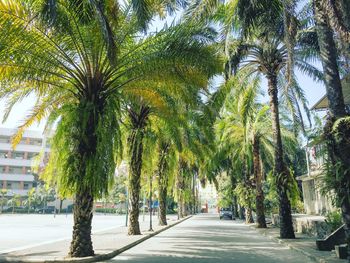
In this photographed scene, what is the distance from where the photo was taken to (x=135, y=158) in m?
17.1

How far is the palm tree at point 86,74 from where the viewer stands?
10172 mm

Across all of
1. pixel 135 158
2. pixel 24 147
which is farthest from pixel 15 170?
pixel 135 158

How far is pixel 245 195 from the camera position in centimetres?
2830

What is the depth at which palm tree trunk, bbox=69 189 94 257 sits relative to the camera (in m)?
10.2

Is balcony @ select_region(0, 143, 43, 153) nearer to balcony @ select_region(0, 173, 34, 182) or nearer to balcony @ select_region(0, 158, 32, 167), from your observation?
balcony @ select_region(0, 158, 32, 167)

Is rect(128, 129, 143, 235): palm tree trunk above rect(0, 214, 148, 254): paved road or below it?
above

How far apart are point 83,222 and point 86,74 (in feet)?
15.4

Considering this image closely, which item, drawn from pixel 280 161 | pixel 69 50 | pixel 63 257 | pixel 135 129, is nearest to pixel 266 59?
pixel 280 161

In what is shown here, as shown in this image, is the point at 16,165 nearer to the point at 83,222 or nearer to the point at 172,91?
the point at 172,91

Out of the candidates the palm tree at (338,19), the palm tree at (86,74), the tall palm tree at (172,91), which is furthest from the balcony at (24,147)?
the palm tree at (338,19)

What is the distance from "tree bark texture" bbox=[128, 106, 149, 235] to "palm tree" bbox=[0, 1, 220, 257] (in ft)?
18.1

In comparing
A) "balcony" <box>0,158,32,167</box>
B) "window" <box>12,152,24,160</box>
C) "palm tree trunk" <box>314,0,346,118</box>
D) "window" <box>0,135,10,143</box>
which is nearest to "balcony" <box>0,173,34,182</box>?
"balcony" <box>0,158,32,167</box>

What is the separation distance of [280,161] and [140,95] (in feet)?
26.7

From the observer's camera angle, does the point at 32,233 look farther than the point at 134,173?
Yes
